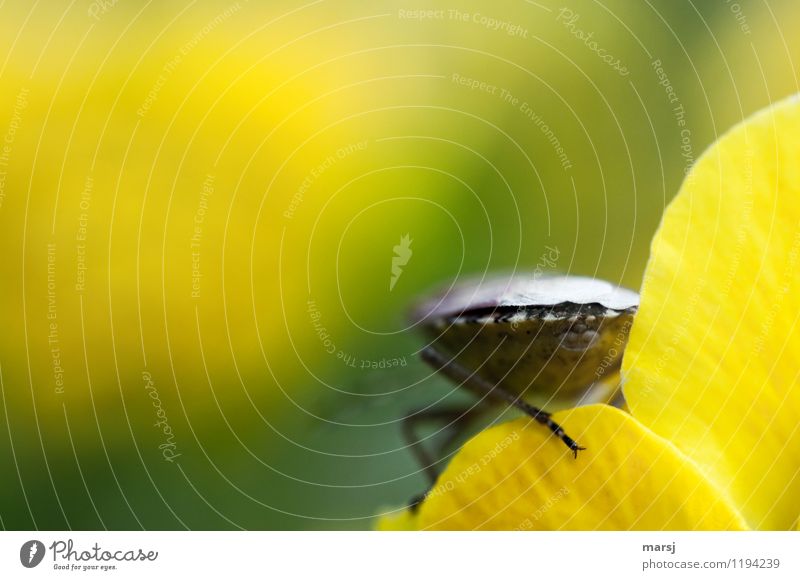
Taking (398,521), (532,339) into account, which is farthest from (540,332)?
(398,521)

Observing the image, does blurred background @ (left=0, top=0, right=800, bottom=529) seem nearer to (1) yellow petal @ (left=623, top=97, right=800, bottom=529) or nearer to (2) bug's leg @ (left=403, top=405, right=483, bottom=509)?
(2) bug's leg @ (left=403, top=405, right=483, bottom=509)

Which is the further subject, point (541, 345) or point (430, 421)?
point (430, 421)

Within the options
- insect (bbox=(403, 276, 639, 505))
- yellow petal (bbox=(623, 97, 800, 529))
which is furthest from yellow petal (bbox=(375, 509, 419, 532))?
yellow petal (bbox=(623, 97, 800, 529))

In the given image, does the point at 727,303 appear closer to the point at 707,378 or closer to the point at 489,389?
the point at 707,378

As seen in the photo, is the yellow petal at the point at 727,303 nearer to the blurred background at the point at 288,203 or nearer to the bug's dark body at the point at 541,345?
the bug's dark body at the point at 541,345

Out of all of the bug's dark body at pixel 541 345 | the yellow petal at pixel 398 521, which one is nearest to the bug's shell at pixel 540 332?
the bug's dark body at pixel 541 345

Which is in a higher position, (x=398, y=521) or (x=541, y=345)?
(x=541, y=345)

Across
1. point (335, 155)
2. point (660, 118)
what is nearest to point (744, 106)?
point (660, 118)
